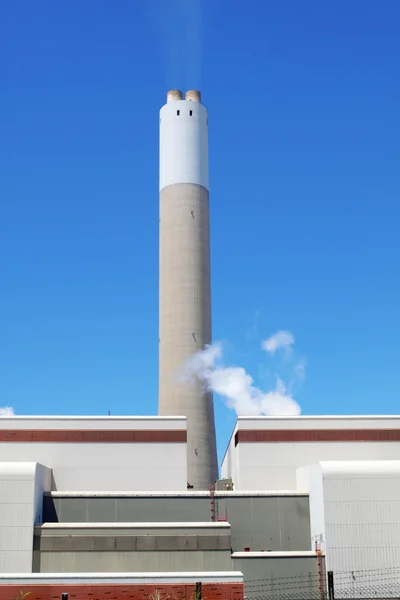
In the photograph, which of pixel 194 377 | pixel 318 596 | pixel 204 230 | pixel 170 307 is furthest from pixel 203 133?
pixel 318 596

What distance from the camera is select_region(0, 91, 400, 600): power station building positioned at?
43094mm

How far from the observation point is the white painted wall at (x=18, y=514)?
143 feet

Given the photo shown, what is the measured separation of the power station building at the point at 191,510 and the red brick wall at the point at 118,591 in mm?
46

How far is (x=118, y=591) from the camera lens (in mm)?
37938

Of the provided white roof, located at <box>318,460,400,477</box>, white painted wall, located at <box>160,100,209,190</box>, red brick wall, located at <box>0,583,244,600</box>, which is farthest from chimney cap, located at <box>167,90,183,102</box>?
red brick wall, located at <box>0,583,244,600</box>

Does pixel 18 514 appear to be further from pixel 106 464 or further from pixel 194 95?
pixel 194 95

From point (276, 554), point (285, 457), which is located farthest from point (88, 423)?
point (276, 554)

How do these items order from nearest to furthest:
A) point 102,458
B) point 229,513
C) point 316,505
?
point 316,505
point 229,513
point 102,458

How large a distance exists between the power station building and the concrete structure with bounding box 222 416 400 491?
63mm

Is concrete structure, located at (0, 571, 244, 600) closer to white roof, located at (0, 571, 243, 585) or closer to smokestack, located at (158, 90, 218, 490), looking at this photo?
white roof, located at (0, 571, 243, 585)

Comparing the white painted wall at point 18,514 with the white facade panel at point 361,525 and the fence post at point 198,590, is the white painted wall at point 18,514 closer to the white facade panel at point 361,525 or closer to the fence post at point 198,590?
the fence post at point 198,590

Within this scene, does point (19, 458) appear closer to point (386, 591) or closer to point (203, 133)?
point (386, 591)

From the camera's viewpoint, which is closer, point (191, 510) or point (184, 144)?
point (191, 510)

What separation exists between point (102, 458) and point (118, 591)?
1455 centimetres
